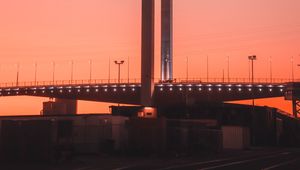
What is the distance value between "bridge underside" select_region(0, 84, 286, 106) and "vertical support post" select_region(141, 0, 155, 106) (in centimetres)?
1436

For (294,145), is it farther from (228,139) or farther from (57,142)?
(57,142)

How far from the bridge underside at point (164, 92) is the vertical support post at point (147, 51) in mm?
14355

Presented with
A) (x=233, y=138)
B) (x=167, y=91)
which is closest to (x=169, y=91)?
(x=167, y=91)

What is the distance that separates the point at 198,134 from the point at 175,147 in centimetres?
608

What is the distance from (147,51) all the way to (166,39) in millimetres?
27013

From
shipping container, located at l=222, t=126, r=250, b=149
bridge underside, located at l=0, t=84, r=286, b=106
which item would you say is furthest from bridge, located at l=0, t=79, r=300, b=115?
shipping container, located at l=222, t=126, r=250, b=149

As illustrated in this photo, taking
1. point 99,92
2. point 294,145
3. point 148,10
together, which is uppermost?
point 148,10

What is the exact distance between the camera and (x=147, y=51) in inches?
4247

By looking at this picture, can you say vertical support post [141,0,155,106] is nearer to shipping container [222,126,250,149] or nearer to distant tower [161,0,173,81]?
distant tower [161,0,173,81]

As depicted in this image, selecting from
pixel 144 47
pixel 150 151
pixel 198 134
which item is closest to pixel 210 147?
pixel 198 134

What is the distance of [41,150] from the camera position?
105 feet

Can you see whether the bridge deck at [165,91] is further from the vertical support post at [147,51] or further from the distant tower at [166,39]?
the vertical support post at [147,51]

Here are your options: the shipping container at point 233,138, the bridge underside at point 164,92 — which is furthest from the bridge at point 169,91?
the shipping container at point 233,138

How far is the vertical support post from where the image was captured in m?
106
